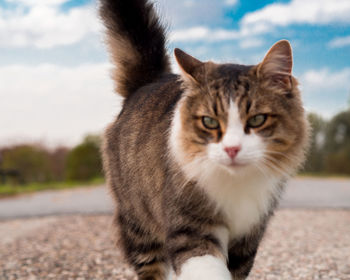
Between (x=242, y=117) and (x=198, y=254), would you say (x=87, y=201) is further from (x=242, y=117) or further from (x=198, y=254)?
(x=242, y=117)

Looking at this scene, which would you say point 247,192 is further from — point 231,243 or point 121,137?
point 121,137

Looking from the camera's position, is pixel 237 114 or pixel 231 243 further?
pixel 231 243

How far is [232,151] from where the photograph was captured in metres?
2.20

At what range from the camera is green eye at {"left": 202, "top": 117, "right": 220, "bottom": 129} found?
2.36 metres

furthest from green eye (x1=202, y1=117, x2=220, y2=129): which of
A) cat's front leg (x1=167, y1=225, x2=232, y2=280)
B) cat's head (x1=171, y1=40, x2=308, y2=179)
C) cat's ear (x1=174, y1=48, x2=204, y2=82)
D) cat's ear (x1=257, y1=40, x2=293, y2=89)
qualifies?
cat's front leg (x1=167, y1=225, x2=232, y2=280)

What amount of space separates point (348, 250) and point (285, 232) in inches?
50.4

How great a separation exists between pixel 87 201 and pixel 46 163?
675cm

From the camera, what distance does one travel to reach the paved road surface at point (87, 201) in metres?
8.87

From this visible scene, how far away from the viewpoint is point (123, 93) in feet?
12.3

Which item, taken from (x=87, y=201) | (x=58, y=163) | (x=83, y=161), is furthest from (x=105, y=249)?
(x=58, y=163)

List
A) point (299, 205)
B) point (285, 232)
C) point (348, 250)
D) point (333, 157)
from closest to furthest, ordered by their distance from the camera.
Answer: point (348, 250) → point (285, 232) → point (299, 205) → point (333, 157)

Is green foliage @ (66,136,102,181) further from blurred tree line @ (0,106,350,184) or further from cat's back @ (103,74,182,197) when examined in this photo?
cat's back @ (103,74,182,197)

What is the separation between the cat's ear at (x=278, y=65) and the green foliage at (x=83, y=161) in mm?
12832

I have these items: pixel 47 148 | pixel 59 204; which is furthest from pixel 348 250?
pixel 47 148
